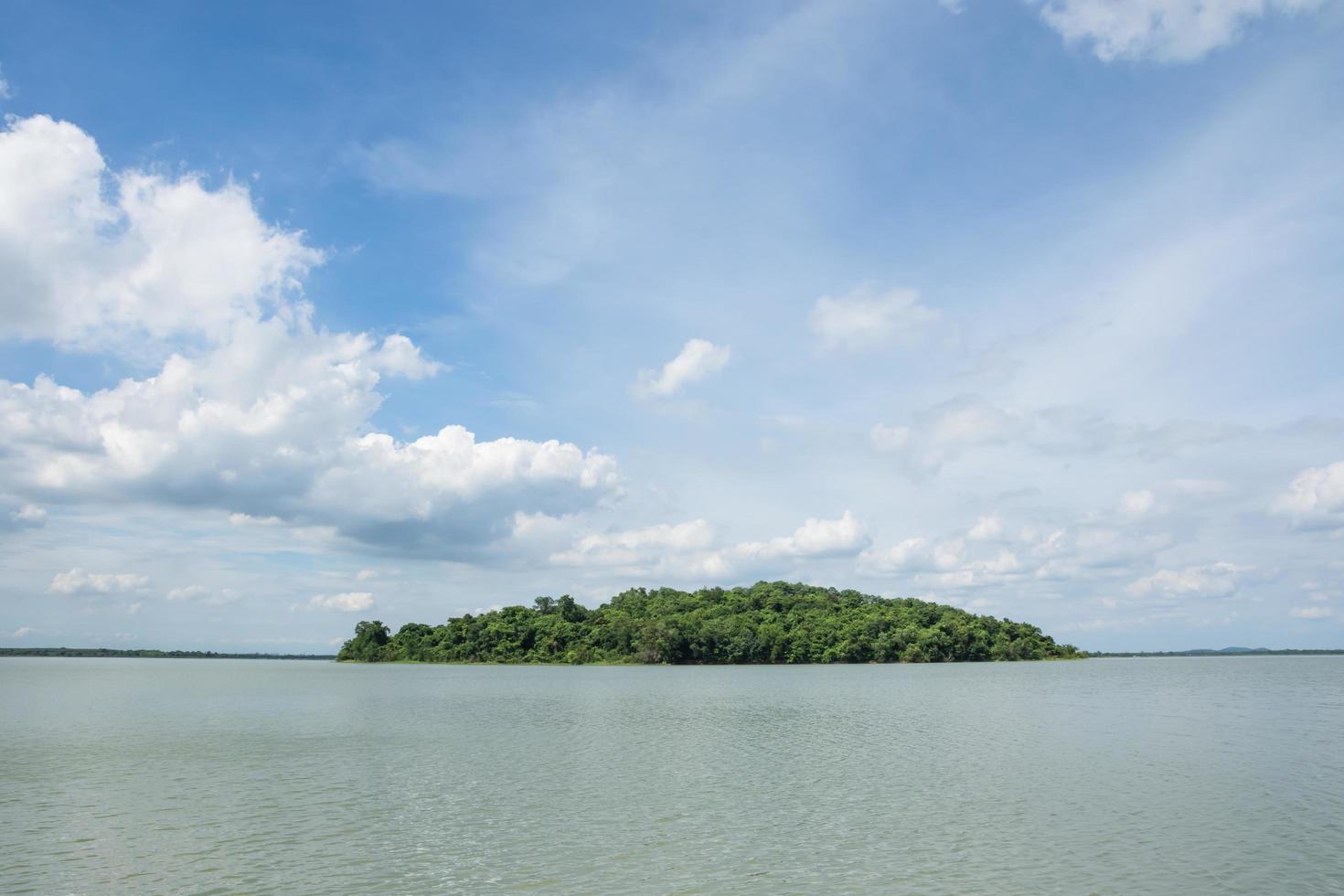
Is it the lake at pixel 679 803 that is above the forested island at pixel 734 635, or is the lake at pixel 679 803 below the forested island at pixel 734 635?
below

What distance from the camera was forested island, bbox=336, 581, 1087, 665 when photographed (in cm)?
16525

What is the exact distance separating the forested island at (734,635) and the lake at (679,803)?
111763 mm

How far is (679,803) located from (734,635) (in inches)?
5591

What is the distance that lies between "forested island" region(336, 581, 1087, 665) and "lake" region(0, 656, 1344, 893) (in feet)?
367

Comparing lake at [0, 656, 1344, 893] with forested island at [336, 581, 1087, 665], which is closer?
lake at [0, 656, 1344, 893]

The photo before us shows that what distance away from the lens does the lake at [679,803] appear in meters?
18.8

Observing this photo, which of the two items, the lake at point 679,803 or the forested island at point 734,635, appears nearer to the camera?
the lake at point 679,803

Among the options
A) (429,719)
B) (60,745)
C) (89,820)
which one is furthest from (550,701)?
(89,820)

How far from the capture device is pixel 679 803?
26266mm

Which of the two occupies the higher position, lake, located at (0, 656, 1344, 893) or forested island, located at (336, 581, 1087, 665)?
forested island, located at (336, 581, 1087, 665)

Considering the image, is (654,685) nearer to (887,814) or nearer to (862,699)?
(862,699)

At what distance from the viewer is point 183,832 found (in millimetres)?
22734

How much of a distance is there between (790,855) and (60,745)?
37072 mm

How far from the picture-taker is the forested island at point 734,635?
6506 inches
